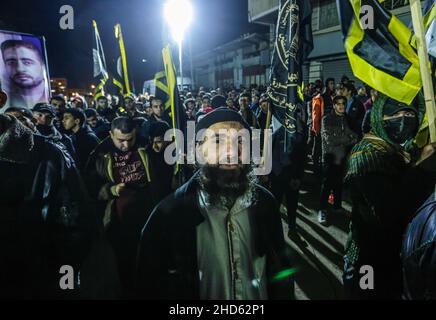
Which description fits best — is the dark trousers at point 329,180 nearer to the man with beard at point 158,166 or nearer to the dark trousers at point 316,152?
the dark trousers at point 316,152

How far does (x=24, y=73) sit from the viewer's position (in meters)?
7.43

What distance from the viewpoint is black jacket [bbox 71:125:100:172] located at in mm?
4938

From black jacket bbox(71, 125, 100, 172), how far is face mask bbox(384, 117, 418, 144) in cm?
397

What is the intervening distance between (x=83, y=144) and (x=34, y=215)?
2.54 metres

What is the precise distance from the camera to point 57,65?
4575 centimetres

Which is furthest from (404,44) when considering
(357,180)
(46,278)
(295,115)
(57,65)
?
(57,65)

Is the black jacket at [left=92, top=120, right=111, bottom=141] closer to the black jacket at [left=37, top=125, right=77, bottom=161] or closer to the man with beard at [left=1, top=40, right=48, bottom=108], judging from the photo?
the black jacket at [left=37, top=125, right=77, bottom=161]

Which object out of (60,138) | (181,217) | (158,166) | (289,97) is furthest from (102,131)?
(181,217)

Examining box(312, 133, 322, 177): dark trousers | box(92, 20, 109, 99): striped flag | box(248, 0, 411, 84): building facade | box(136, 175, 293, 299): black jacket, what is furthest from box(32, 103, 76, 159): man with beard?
box(248, 0, 411, 84): building facade

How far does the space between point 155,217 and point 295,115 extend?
3000mm

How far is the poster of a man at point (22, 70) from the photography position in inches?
284

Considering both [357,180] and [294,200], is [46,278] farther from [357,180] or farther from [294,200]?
[294,200]

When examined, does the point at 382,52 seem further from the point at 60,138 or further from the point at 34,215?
the point at 60,138

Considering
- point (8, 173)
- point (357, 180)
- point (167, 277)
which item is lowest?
point (167, 277)
